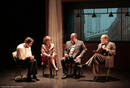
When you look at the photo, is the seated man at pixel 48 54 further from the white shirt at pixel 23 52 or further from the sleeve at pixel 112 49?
the sleeve at pixel 112 49

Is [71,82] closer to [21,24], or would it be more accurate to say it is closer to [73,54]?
[73,54]

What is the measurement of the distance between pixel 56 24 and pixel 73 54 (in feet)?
5.01

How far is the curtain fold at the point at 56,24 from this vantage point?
340 inches

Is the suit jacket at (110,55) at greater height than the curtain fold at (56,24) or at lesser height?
lesser

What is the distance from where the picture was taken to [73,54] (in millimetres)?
7551

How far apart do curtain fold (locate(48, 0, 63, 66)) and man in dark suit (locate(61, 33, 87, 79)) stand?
45.9 inches

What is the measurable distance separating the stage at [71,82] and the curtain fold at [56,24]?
1.22 m

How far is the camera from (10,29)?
10.3 metres

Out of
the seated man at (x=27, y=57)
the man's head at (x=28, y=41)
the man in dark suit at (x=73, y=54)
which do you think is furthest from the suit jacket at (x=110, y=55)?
the man's head at (x=28, y=41)

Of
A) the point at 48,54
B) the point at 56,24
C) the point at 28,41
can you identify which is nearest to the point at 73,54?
the point at 48,54

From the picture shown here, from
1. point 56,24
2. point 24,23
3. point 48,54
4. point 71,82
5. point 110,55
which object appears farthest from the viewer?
point 24,23

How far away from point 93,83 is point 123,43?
2.48m

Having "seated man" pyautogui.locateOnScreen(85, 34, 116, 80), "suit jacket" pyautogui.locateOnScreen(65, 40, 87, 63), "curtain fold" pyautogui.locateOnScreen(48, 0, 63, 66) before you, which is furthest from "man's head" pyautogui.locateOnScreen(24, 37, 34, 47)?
"curtain fold" pyautogui.locateOnScreen(48, 0, 63, 66)

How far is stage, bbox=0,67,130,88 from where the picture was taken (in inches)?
251
